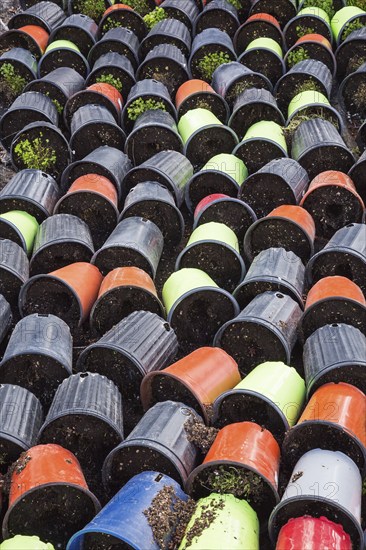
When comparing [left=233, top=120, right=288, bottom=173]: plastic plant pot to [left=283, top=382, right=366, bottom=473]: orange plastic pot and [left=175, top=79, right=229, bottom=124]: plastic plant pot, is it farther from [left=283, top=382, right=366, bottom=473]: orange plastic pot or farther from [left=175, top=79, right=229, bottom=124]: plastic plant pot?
[left=283, top=382, right=366, bottom=473]: orange plastic pot

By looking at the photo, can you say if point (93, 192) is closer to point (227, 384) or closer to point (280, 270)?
point (280, 270)

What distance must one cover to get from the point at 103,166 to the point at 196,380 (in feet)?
7.84

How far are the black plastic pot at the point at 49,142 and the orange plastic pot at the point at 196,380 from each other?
2708mm

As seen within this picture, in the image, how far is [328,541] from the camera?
10.8 feet

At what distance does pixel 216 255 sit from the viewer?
518cm

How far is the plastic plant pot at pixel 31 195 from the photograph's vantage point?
18.5 ft

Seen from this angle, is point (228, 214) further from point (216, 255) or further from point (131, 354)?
point (131, 354)

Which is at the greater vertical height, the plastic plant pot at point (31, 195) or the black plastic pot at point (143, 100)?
the black plastic pot at point (143, 100)

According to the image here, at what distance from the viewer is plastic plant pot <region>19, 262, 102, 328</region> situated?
Result: 4.91 m

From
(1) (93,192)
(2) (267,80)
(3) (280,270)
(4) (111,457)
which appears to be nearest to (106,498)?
(4) (111,457)

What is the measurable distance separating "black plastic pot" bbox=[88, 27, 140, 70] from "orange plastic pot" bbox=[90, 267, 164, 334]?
132 inches

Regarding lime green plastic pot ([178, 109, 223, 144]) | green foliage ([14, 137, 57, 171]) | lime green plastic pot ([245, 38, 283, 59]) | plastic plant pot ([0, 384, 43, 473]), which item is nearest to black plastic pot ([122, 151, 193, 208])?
lime green plastic pot ([178, 109, 223, 144])

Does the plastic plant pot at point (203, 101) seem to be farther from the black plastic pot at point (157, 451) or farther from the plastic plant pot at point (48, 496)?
the plastic plant pot at point (48, 496)

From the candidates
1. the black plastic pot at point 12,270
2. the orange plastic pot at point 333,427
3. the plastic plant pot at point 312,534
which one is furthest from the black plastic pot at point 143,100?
the plastic plant pot at point 312,534
